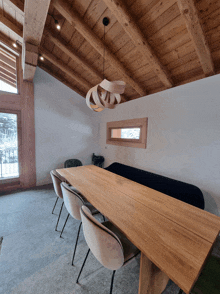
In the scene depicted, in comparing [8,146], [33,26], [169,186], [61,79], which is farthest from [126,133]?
[8,146]

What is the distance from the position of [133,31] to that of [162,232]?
89.8 inches

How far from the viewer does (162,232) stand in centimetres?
86

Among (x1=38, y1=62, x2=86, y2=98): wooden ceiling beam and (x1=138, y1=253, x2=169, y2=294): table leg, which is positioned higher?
(x1=38, y1=62, x2=86, y2=98): wooden ceiling beam

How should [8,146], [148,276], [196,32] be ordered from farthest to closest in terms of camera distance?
[8,146], [196,32], [148,276]

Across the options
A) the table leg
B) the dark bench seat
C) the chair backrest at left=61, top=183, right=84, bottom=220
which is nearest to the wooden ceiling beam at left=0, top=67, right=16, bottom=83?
the chair backrest at left=61, top=183, right=84, bottom=220

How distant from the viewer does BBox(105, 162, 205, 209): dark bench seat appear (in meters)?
1.83

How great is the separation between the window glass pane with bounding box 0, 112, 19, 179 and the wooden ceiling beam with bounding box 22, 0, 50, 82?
1403mm

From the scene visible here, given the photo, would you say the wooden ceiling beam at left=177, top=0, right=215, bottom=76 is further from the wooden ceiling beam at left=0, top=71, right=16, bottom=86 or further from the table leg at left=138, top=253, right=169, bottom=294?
the wooden ceiling beam at left=0, top=71, right=16, bottom=86

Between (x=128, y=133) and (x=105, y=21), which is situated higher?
(x=105, y=21)

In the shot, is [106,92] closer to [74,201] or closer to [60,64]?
[74,201]

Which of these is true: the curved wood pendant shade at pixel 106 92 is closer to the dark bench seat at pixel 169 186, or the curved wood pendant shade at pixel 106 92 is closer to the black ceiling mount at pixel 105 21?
the black ceiling mount at pixel 105 21

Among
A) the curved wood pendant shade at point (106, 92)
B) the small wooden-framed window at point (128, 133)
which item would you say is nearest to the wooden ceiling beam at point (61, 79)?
the small wooden-framed window at point (128, 133)

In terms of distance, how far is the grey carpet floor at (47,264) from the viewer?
115 cm

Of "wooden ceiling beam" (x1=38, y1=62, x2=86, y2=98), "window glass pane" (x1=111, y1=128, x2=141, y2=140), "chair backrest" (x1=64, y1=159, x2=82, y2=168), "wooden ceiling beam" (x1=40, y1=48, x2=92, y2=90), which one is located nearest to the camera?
"wooden ceiling beam" (x1=40, y1=48, x2=92, y2=90)
